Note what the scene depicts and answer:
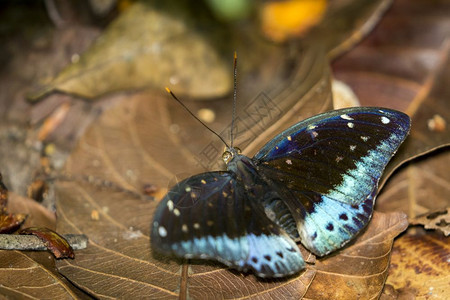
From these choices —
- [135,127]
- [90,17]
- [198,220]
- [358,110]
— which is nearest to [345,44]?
[358,110]

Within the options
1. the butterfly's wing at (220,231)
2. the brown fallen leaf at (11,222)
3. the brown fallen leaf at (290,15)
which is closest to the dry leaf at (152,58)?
the brown fallen leaf at (290,15)

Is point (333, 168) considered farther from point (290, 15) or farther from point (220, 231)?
point (290, 15)

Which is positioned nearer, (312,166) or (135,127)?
(312,166)

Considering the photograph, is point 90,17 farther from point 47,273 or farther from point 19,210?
point 47,273

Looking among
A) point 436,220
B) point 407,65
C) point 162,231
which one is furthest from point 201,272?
point 407,65

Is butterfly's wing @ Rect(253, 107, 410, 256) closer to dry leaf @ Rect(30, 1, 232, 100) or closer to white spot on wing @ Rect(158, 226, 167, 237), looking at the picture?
white spot on wing @ Rect(158, 226, 167, 237)

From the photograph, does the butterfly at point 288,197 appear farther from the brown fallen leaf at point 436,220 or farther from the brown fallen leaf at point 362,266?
the brown fallen leaf at point 436,220

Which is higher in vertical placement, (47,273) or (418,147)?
(47,273)
